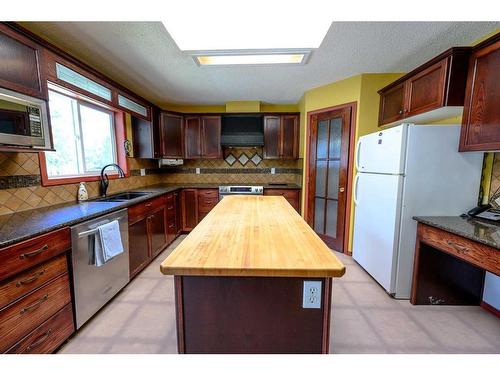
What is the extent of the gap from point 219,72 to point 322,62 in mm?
1230

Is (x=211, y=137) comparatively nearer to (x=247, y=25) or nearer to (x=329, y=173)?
(x=329, y=173)

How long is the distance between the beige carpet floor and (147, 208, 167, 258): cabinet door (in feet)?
2.20

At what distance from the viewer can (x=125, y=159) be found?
122 inches

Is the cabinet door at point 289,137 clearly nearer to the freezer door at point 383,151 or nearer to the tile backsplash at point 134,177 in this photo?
the tile backsplash at point 134,177

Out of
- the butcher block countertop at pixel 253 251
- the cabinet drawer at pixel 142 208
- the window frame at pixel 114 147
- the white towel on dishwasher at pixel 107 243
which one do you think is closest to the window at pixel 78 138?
the window frame at pixel 114 147

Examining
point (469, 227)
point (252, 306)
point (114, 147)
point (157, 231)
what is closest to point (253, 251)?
point (252, 306)

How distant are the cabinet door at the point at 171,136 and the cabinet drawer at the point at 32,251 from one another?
96.4 inches

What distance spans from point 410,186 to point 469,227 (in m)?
0.48

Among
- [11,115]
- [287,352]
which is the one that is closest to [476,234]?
[287,352]

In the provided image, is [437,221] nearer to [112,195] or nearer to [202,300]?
[202,300]

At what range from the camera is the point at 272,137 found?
394 centimetres

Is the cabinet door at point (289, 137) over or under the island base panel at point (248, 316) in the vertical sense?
over

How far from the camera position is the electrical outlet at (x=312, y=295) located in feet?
2.98

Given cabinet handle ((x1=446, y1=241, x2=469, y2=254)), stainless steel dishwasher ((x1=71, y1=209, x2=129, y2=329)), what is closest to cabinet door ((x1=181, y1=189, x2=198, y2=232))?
stainless steel dishwasher ((x1=71, y1=209, x2=129, y2=329))
